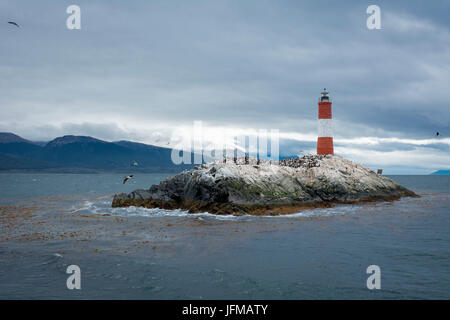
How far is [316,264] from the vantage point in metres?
16.0

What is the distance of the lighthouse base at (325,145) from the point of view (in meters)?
53.3

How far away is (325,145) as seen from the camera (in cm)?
5338

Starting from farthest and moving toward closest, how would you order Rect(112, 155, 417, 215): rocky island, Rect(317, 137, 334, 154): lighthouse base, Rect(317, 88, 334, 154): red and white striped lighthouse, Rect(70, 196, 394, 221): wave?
Rect(317, 137, 334, 154): lighthouse base < Rect(317, 88, 334, 154): red and white striped lighthouse < Rect(112, 155, 417, 215): rocky island < Rect(70, 196, 394, 221): wave

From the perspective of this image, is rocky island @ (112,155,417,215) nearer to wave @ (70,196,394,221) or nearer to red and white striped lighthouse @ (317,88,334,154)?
wave @ (70,196,394,221)

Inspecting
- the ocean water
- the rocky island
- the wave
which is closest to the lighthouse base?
the rocky island

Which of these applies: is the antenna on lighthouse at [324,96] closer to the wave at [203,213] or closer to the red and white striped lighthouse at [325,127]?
the red and white striped lighthouse at [325,127]

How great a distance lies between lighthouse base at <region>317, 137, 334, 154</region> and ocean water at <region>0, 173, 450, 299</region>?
80.3 feet

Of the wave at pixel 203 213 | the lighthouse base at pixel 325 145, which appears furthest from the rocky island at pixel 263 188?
the lighthouse base at pixel 325 145

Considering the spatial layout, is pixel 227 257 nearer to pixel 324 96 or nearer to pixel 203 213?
pixel 203 213

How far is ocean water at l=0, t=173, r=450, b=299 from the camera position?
12.8 meters

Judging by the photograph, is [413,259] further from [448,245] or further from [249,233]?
[249,233]

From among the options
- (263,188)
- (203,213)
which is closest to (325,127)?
(263,188)

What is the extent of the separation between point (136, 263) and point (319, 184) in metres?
30.8

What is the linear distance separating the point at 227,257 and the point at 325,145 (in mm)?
40069
